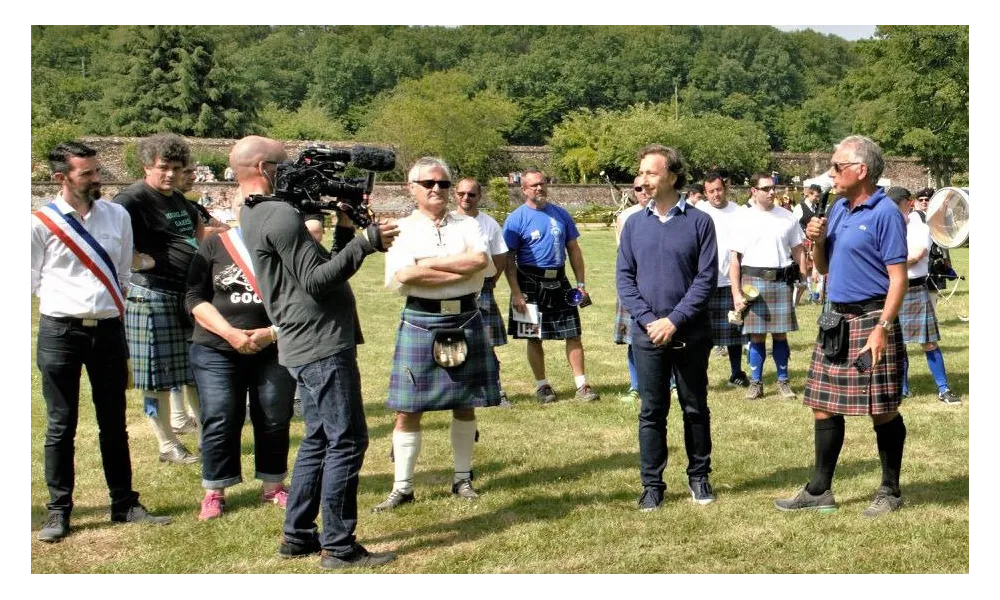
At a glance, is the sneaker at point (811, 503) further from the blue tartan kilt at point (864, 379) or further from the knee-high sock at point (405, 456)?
the knee-high sock at point (405, 456)

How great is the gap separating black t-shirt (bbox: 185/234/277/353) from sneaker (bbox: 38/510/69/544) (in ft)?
3.76

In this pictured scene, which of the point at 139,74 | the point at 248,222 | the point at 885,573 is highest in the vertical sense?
the point at 139,74

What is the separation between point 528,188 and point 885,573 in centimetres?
475

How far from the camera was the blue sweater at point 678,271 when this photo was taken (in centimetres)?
548

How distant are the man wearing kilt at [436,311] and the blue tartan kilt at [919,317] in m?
4.21

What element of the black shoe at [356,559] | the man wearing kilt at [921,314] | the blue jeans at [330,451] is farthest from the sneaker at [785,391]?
the blue jeans at [330,451]

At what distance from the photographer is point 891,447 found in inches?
213

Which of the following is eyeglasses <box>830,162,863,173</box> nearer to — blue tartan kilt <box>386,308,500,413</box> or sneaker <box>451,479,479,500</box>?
blue tartan kilt <box>386,308,500,413</box>

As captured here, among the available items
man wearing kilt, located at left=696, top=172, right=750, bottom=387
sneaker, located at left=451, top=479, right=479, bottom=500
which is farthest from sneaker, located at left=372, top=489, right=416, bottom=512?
man wearing kilt, located at left=696, top=172, right=750, bottom=387

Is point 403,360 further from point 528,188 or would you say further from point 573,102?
point 573,102

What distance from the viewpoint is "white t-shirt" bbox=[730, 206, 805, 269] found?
877 centimetres

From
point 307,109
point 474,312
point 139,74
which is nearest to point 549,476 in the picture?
point 474,312

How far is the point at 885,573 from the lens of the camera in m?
4.57

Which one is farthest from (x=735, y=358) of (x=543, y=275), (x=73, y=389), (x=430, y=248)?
(x=73, y=389)
